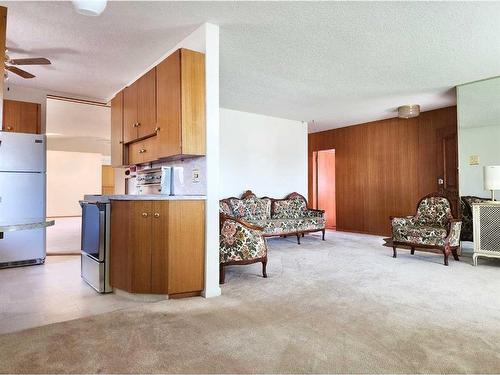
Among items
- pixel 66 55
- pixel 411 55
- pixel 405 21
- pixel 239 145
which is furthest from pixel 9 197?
pixel 411 55

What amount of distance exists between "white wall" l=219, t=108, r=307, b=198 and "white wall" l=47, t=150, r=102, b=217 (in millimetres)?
7669

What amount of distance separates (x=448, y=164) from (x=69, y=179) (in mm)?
11456

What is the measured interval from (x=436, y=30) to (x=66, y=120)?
24.2ft

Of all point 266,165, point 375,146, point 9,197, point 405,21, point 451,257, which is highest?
point 405,21

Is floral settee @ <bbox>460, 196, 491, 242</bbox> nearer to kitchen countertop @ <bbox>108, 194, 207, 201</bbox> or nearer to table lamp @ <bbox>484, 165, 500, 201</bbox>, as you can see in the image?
table lamp @ <bbox>484, 165, 500, 201</bbox>

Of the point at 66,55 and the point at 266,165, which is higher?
the point at 66,55

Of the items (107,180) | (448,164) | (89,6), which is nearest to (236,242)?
(89,6)

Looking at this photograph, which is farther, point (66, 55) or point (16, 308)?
point (66, 55)

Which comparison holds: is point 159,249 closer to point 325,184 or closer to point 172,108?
point 172,108

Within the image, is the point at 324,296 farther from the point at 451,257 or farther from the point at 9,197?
the point at 9,197

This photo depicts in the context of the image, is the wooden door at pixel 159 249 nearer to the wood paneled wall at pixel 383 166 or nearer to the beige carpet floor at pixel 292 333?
the beige carpet floor at pixel 292 333

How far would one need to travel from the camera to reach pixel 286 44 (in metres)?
3.47

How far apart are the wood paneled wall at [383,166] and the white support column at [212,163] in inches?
198

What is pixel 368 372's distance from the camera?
170 cm
